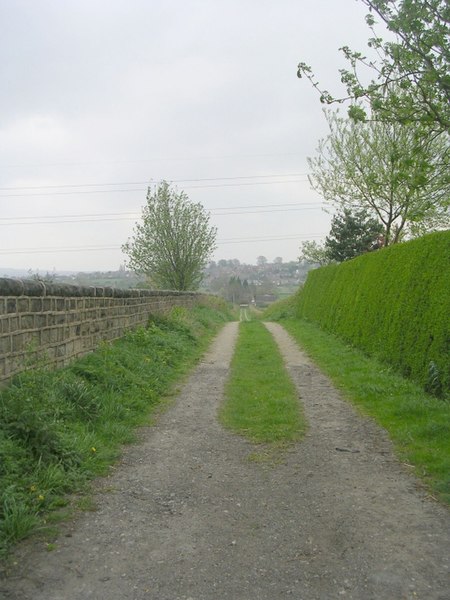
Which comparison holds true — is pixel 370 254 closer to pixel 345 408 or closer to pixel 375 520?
pixel 345 408

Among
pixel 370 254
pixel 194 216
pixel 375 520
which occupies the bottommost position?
pixel 375 520

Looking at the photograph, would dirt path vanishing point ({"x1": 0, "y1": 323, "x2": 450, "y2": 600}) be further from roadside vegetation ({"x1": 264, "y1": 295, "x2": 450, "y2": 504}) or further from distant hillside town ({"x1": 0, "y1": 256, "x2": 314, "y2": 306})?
distant hillside town ({"x1": 0, "y1": 256, "x2": 314, "y2": 306})

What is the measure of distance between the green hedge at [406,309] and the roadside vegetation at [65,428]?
4.05m

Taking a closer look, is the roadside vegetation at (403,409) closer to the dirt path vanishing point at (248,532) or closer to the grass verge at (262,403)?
the dirt path vanishing point at (248,532)

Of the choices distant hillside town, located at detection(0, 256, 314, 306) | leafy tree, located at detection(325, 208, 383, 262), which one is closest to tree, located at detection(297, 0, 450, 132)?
leafy tree, located at detection(325, 208, 383, 262)

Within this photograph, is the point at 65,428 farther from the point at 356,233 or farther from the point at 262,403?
the point at 356,233

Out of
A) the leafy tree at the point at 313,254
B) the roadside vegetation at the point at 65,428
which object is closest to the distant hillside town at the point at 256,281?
the leafy tree at the point at 313,254

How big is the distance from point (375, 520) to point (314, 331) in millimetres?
14915

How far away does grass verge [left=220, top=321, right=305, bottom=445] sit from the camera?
20.2 ft

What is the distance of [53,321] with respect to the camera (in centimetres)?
708

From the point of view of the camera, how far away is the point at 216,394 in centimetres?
835

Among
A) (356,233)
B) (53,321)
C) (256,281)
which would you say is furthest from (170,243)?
(256,281)

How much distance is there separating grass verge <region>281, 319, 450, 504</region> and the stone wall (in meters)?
4.23

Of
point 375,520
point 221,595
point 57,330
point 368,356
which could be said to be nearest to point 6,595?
point 221,595
